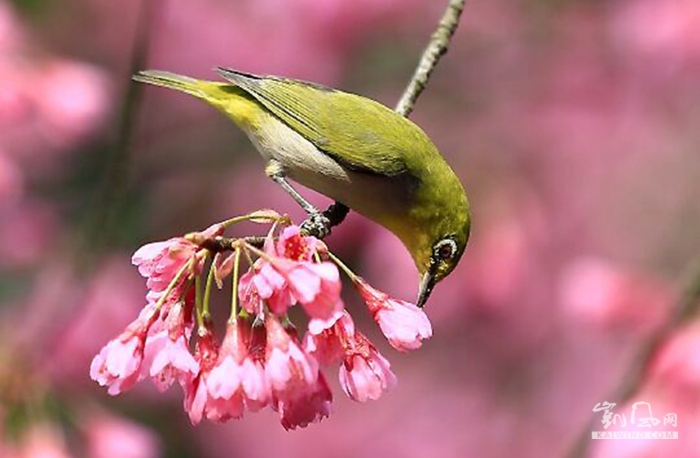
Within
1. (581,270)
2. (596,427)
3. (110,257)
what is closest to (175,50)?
(110,257)

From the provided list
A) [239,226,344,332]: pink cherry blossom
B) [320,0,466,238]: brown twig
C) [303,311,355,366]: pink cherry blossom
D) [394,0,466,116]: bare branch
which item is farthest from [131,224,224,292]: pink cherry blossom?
[394,0,466,116]: bare branch

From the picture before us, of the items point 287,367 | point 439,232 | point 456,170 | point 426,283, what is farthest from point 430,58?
point 456,170

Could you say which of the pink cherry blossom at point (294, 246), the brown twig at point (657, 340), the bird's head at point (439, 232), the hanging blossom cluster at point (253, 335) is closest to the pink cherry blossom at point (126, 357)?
the hanging blossom cluster at point (253, 335)

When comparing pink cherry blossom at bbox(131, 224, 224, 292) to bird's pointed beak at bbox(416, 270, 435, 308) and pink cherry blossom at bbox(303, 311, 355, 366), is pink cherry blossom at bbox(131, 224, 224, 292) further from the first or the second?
bird's pointed beak at bbox(416, 270, 435, 308)

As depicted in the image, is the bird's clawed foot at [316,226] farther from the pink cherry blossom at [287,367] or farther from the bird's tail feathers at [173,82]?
the bird's tail feathers at [173,82]

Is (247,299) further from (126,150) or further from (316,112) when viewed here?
(126,150)

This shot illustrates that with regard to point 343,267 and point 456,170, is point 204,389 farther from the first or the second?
point 456,170
